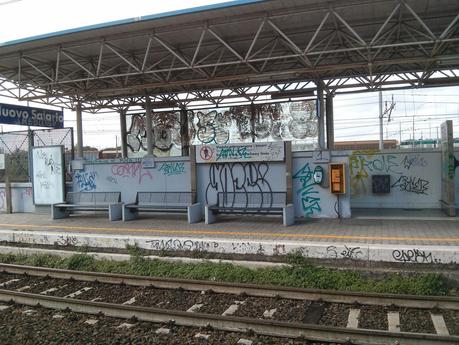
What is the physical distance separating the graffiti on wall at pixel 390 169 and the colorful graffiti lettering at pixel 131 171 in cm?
669

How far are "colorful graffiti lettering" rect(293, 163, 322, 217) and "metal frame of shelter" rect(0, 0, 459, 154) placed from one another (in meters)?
3.26

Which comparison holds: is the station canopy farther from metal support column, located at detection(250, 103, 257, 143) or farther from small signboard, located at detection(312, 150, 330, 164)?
small signboard, located at detection(312, 150, 330, 164)

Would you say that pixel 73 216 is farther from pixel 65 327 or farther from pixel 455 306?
pixel 455 306

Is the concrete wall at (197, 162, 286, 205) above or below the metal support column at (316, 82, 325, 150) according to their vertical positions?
below

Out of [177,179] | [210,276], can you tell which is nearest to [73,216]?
[177,179]

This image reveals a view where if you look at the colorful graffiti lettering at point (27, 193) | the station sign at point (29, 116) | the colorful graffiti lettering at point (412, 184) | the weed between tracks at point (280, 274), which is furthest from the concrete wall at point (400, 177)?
the colorful graffiti lettering at point (27, 193)

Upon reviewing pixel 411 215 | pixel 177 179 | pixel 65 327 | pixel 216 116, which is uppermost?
pixel 216 116

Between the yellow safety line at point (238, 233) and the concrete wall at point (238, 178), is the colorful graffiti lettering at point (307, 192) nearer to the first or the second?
the concrete wall at point (238, 178)

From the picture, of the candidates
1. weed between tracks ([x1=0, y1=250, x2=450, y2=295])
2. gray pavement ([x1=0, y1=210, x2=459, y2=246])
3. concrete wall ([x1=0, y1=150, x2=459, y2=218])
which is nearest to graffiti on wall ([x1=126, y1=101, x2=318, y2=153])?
concrete wall ([x1=0, y1=150, x2=459, y2=218])

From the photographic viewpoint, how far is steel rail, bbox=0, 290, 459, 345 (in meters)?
5.35

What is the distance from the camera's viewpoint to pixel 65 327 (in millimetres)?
6355

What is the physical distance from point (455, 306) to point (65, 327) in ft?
18.3

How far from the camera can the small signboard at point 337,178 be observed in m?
11.6

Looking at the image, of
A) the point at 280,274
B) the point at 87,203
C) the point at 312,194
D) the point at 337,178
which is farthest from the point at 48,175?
the point at 280,274
